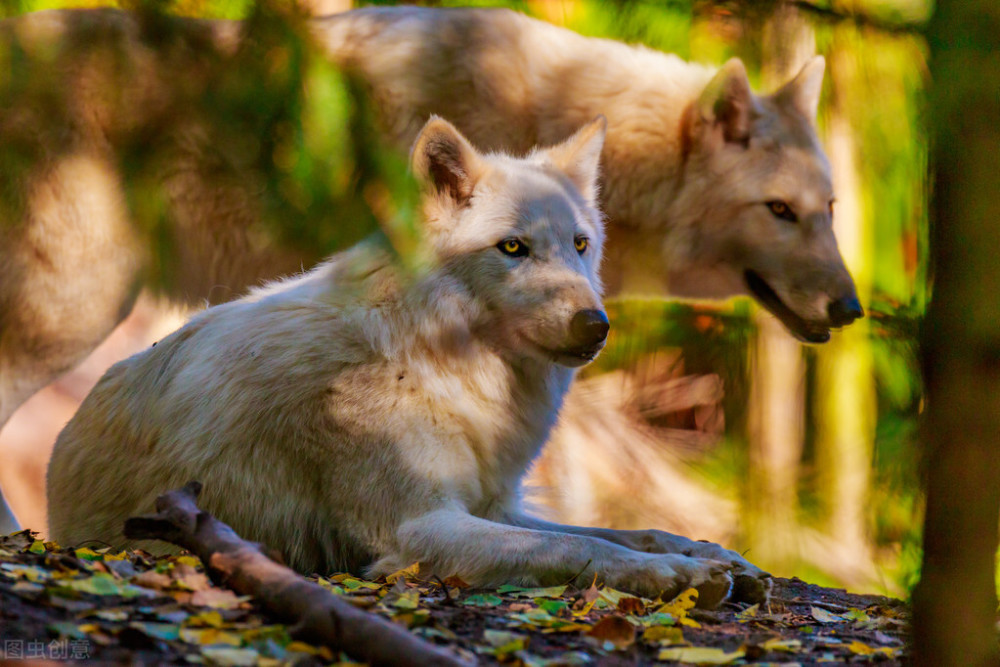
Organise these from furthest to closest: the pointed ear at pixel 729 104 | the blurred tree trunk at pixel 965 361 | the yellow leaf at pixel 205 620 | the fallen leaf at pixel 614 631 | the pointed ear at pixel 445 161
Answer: the pointed ear at pixel 729 104
the pointed ear at pixel 445 161
the fallen leaf at pixel 614 631
the yellow leaf at pixel 205 620
the blurred tree trunk at pixel 965 361

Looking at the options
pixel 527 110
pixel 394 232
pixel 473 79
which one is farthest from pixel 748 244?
pixel 394 232

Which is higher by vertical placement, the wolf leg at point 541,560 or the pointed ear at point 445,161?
the pointed ear at point 445,161

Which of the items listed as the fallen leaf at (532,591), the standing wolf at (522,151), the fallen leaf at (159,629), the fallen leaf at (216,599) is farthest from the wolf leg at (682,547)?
the standing wolf at (522,151)

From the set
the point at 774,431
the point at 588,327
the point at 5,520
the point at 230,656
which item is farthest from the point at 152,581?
the point at 774,431

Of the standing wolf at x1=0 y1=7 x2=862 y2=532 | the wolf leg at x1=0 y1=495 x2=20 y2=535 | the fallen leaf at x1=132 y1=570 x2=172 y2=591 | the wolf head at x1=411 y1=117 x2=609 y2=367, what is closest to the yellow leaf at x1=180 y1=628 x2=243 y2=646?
the fallen leaf at x1=132 y1=570 x2=172 y2=591

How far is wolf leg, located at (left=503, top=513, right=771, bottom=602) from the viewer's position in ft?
9.78

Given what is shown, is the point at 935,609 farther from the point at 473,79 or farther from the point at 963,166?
the point at 473,79

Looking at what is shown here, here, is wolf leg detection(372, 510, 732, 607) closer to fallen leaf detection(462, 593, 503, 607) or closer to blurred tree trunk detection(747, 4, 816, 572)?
fallen leaf detection(462, 593, 503, 607)

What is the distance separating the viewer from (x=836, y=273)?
4.87 meters

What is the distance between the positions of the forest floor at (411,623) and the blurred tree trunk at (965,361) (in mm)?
295

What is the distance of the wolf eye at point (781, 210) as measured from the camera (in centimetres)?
510

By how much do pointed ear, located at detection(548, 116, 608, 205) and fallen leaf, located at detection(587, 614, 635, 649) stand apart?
6.87ft

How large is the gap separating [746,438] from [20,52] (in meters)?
5.27

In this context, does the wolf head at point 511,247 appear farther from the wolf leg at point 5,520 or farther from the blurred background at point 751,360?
the wolf leg at point 5,520
